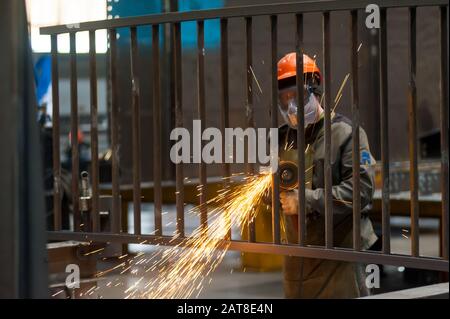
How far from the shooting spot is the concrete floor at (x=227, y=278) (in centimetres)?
503

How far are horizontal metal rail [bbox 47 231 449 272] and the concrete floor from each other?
56 cm

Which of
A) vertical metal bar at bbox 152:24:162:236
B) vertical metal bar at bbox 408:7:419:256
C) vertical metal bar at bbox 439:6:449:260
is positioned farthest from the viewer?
vertical metal bar at bbox 152:24:162:236

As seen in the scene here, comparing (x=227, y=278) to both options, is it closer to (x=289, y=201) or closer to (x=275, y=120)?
(x=289, y=201)

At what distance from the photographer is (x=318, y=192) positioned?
12.2 ft

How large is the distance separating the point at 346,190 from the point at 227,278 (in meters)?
3.85

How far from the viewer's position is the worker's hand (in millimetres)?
3721

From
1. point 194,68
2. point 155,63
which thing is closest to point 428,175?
point 194,68

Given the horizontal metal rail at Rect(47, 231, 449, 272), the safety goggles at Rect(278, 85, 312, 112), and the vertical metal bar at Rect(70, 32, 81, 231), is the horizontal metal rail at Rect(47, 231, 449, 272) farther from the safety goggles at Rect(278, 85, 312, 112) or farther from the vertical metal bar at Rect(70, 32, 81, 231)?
the safety goggles at Rect(278, 85, 312, 112)

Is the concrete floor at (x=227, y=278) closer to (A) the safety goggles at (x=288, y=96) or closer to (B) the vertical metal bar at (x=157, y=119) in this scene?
(B) the vertical metal bar at (x=157, y=119)

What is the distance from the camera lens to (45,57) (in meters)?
7.75

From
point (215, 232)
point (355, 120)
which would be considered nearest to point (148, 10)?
point (215, 232)

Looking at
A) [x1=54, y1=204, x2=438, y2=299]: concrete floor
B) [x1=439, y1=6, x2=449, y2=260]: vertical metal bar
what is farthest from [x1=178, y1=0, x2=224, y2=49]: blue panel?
[x1=439, y1=6, x2=449, y2=260]: vertical metal bar

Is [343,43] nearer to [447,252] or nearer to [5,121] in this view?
[447,252]

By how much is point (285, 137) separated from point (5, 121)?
213 cm
